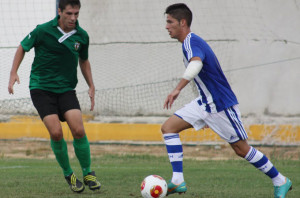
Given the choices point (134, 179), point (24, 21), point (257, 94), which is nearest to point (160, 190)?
point (134, 179)

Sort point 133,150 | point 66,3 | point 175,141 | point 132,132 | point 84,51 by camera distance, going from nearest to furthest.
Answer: point 175,141 < point 66,3 < point 84,51 < point 133,150 < point 132,132

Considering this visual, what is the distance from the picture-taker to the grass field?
6.53 meters

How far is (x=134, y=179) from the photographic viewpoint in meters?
7.88

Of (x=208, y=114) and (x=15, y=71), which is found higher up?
(x=15, y=71)

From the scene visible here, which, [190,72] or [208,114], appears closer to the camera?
[190,72]

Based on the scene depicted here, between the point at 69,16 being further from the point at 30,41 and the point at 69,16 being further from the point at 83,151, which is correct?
the point at 83,151

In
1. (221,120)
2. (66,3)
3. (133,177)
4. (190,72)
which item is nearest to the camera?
(190,72)

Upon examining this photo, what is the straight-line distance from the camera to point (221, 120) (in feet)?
20.1

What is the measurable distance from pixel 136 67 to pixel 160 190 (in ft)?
29.2

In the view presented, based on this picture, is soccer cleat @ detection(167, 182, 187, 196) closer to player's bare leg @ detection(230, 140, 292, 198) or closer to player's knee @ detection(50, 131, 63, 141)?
player's bare leg @ detection(230, 140, 292, 198)

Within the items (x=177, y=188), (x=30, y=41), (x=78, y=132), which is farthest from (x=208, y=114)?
(x=30, y=41)

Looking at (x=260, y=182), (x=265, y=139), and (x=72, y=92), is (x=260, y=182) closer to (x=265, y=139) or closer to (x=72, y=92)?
(x=72, y=92)

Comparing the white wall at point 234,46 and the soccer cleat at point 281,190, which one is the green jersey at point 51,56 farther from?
the white wall at point 234,46

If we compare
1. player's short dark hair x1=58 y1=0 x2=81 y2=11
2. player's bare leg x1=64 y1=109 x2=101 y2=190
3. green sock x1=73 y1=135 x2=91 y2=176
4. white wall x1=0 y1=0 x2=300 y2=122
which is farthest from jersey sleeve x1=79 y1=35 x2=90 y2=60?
white wall x1=0 y1=0 x2=300 y2=122
